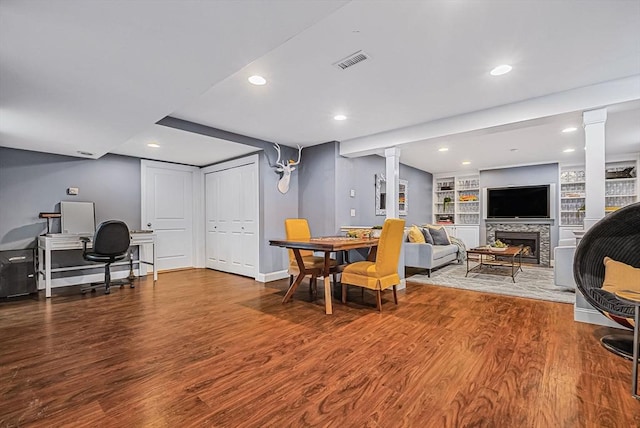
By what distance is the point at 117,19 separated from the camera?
1.48 metres

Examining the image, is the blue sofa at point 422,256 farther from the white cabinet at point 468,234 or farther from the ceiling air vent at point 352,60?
the ceiling air vent at point 352,60

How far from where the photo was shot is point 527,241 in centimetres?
715

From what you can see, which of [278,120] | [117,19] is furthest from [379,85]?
[117,19]

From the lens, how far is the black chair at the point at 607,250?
7.49 feet

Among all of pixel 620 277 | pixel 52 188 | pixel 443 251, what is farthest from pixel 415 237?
pixel 52 188

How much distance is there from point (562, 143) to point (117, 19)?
650 centimetres

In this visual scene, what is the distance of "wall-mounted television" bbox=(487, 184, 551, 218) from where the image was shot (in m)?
6.95

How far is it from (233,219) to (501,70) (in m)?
4.57

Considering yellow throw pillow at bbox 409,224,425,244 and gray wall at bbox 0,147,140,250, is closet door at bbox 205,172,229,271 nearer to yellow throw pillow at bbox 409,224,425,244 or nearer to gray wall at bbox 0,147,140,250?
gray wall at bbox 0,147,140,250

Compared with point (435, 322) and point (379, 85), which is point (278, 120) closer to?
point (379, 85)

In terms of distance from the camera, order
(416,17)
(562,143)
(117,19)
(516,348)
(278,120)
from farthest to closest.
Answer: (562,143) < (278,120) < (516,348) < (416,17) < (117,19)

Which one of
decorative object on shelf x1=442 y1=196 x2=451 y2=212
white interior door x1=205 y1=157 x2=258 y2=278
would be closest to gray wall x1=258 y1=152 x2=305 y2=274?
white interior door x1=205 y1=157 x2=258 y2=278

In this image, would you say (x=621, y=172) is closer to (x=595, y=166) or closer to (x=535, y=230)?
(x=535, y=230)

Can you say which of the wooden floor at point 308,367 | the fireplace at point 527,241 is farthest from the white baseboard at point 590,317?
the fireplace at point 527,241
